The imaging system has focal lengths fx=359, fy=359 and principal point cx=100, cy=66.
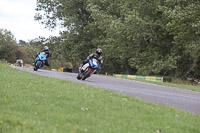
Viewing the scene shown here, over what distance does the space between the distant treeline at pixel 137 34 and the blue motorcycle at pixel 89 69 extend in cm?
1101

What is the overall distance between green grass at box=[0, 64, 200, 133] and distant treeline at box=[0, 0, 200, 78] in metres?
18.9

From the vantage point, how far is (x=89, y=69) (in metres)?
18.5

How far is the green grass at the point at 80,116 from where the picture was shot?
20.2ft

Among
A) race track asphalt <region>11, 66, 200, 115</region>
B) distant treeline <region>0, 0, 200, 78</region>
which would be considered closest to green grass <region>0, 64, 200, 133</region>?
race track asphalt <region>11, 66, 200, 115</region>

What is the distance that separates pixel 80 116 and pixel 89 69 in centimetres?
1153

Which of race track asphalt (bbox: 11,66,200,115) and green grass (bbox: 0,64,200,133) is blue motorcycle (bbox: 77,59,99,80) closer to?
→ race track asphalt (bbox: 11,66,200,115)

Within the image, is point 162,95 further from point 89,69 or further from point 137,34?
point 137,34

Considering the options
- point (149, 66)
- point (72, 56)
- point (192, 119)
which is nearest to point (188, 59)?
point (149, 66)

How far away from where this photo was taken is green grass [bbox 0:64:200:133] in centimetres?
616

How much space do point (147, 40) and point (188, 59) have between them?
4.97 m

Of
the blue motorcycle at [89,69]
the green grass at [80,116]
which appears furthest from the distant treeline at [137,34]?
the green grass at [80,116]

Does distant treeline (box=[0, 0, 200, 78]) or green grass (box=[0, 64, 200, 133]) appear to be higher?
distant treeline (box=[0, 0, 200, 78])

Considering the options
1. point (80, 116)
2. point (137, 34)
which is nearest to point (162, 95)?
point (80, 116)

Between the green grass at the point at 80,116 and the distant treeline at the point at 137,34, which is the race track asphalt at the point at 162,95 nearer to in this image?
the green grass at the point at 80,116
